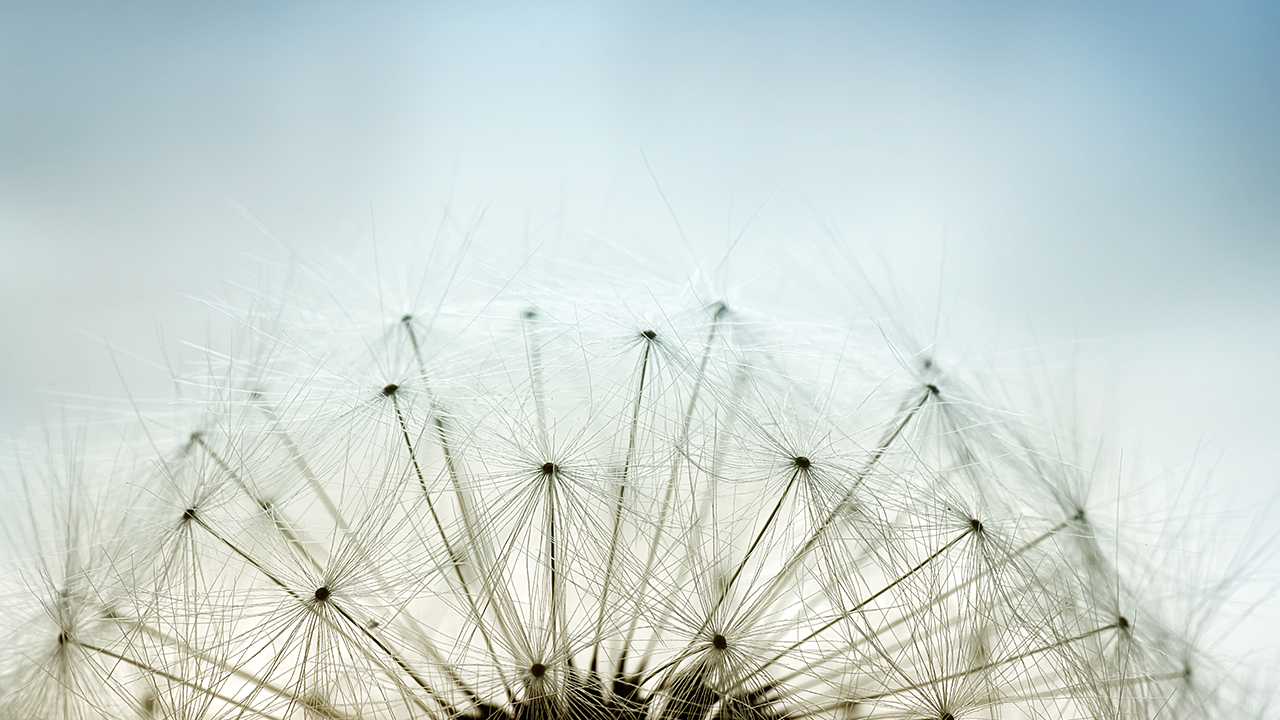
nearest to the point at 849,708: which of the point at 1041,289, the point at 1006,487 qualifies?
the point at 1006,487

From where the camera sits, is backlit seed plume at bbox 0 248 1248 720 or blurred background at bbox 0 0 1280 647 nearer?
backlit seed plume at bbox 0 248 1248 720

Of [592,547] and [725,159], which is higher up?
[725,159]

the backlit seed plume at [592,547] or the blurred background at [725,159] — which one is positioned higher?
the blurred background at [725,159]

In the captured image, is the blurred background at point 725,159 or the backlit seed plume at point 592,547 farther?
the blurred background at point 725,159

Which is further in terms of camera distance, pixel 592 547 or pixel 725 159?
pixel 725 159

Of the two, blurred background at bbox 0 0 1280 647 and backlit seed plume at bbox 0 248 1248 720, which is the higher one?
blurred background at bbox 0 0 1280 647
